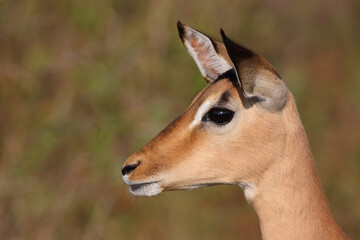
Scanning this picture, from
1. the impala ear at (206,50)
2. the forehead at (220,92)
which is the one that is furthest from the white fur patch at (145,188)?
the impala ear at (206,50)

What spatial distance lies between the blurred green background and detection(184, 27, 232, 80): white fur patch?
2.20 m

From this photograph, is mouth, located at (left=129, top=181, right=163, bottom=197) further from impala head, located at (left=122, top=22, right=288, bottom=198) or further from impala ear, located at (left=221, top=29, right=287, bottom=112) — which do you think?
impala ear, located at (left=221, top=29, right=287, bottom=112)

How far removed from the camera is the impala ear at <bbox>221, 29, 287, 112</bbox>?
3391 millimetres

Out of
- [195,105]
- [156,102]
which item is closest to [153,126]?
[156,102]

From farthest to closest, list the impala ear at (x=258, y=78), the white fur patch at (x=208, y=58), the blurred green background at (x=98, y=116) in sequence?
1. the blurred green background at (x=98, y=116)
2. the white fur patch at (x=208, y=58)
3. the impala ear at (x=258, y=78)

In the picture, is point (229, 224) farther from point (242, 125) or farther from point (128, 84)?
point (242, 125)

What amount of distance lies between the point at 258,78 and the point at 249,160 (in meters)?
0.45

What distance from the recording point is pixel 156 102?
6.91 meters

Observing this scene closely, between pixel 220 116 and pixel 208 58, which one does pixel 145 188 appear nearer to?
pixel 220 116

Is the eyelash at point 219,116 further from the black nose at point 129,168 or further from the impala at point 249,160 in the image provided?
the black nose at point 129,168

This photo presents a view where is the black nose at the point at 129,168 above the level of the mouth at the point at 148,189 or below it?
above

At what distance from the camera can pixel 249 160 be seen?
3.72 metres

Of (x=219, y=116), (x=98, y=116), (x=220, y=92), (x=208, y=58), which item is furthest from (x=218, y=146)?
(x=98, y=116)

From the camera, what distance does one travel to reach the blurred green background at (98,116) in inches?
253
